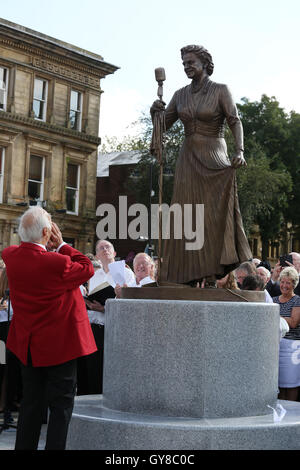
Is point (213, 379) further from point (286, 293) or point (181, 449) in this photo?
point (286, 293)

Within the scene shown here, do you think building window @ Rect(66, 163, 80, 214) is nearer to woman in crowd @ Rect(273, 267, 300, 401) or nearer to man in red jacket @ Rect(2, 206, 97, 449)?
woman in crowd @ Rect(273, 267, 300, 401)

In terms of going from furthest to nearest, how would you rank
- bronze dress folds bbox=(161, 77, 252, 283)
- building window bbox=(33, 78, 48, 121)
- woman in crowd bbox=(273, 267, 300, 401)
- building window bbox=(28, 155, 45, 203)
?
1. building window bbox=(33, 78, 48, 121)
2. building window bbox=(28, 155, 45, 203)
3. woman in crowd bbox=(273, 267, 300, 401)
4. bronze dress folds bbox=(161, 77, 252, 283)

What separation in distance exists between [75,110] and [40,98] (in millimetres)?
2417

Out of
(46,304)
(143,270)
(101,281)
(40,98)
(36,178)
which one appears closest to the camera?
(46,304)

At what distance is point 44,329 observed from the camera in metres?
5.40

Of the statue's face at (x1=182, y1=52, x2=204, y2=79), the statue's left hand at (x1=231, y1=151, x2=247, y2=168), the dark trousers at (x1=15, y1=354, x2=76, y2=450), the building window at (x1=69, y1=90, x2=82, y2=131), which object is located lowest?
the dark trousers at (x1=15, y1=354, x2=76, y2=450)

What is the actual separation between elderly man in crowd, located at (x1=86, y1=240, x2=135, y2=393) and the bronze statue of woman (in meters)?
2.21

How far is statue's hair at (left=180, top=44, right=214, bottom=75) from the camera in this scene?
23.7 feet

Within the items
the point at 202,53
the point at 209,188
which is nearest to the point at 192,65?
the point at 202,53

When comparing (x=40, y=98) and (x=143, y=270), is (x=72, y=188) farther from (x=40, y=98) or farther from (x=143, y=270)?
(x=143, y=270)

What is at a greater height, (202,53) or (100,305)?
(202,53)

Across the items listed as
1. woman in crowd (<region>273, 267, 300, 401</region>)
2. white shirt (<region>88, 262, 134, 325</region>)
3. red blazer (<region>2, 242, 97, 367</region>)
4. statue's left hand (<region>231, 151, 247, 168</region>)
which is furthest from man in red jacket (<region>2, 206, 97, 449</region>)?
white shirt (<region>88, 262, 134, 325</region>)

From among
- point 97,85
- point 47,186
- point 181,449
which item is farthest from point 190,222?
point 97,85

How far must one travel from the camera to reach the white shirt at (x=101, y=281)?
9.31 metres
